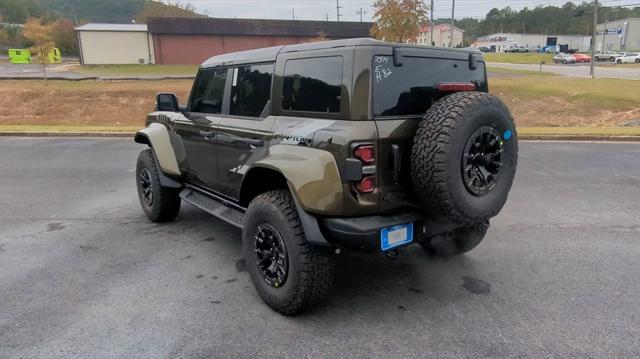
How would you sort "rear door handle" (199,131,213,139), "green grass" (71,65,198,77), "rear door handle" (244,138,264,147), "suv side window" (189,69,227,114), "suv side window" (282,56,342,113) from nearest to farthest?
1. "suv side window" (282,56,342,113)
2. "rear door handle" (244,138,264,147)
3. "rear door handle" (199,131,213,139)
4. "suv side window" (189,69,227,114)
5. "green grass" (71,65,198,77)

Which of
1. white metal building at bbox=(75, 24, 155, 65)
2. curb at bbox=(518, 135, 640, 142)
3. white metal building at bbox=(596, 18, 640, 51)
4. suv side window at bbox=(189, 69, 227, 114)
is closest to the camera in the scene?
suv side window at bbox=(189, 69, 227, 114)

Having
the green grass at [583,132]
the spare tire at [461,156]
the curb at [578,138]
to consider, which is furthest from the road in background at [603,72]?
the spare tire at [461,156]

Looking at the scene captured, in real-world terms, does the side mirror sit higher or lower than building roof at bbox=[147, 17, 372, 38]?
lower

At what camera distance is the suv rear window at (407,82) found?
3098 millimetres

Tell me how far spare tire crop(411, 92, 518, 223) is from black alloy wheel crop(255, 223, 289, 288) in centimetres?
104

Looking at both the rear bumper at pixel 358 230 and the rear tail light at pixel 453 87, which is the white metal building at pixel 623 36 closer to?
the rear tail light at pixel 453 87

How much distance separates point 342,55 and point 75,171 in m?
6.97

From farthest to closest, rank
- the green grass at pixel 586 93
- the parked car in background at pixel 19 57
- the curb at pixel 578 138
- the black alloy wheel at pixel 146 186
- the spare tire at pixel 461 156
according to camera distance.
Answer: the parked car in background at pixel 19 57, the green grass at pixel 586 93, the curb at pixel 578 138, the black alloy wheel at pixel 146 186, the spare tire at pixel 461 156

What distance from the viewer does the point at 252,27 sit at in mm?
51375

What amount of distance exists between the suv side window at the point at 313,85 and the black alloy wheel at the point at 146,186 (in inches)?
102

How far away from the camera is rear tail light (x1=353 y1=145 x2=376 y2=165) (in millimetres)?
2949

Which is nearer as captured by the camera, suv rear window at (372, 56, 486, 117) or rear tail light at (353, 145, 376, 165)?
rear tail light at (353, 145, 376, 165)

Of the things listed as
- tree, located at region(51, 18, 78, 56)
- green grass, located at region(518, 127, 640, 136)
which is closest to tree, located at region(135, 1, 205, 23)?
tree, located at region(51, 18, 78, 56)

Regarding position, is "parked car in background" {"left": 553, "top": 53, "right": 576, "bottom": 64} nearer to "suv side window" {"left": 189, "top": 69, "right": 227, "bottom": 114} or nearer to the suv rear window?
"suv side window" {"left": 189, "top": 69, "right": 227, "bottom": 114}
